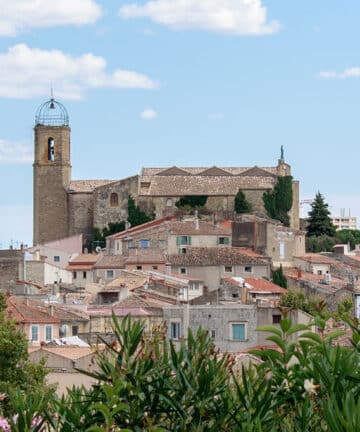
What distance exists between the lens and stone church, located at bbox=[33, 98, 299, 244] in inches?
3248

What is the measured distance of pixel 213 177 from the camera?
277 feet

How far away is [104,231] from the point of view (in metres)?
82.6

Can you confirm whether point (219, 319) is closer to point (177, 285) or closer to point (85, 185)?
point (177, 285)

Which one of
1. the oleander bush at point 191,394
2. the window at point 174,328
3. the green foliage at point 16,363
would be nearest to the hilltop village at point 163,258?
the window at point 174,328

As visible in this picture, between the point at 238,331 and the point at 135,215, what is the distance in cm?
3543

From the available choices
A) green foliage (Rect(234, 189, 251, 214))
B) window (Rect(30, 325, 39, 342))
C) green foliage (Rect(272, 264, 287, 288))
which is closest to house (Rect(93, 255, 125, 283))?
green foliage (Rect(272, 264, 287, 288))

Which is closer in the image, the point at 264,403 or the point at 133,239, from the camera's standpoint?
the point at 264,403

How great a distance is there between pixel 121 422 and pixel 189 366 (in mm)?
776

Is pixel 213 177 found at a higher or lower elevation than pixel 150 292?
higher

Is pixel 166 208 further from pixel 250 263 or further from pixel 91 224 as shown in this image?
pixel 250 263

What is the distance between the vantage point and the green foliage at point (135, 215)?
3216 inches

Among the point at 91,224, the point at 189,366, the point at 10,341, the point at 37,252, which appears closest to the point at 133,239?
the point at 37,252

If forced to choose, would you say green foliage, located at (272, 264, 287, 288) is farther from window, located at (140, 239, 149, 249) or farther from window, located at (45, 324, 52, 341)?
window, located at (45, 324, 52, 341)

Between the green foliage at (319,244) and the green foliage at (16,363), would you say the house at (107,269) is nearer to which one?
the green foliage at (319,244)
